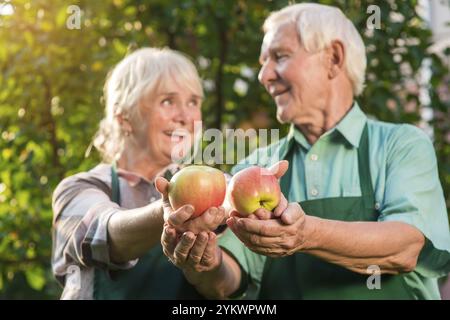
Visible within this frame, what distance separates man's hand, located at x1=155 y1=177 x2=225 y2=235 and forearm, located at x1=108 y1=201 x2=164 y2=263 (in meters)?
0.14

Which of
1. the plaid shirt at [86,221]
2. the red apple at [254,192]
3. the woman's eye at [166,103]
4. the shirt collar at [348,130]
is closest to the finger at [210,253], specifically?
the red apple at [254,192]

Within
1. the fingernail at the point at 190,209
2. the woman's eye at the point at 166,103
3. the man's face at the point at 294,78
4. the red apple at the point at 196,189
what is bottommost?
the fingernail at the point at 190,209

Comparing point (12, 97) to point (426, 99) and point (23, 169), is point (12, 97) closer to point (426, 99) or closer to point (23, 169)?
point (23, 169)

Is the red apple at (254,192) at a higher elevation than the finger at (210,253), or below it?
higher

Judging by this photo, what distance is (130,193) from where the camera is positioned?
110 inches

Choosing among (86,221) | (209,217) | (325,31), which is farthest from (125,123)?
(209,217)

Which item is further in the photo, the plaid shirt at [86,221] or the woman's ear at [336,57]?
the woman's ear at [336,57]

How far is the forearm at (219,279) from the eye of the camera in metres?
2.58

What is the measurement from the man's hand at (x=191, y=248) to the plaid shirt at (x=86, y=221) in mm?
316

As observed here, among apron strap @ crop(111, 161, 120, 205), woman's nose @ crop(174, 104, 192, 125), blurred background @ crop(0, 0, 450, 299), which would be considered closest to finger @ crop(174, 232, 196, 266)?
apron strap @ crop(111, 161, 120, 205)

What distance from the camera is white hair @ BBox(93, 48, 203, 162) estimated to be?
2887 millimetres

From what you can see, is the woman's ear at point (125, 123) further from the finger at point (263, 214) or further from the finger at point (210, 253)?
the finger at point (263, 214)

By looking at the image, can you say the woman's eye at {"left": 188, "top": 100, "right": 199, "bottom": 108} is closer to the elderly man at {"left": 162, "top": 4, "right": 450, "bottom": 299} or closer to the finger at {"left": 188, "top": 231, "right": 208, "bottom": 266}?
the elderly man at {"left": 162, "top": 4, "right": 450, "bottom": 299}

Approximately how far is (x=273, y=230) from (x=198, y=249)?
0.77 feet
